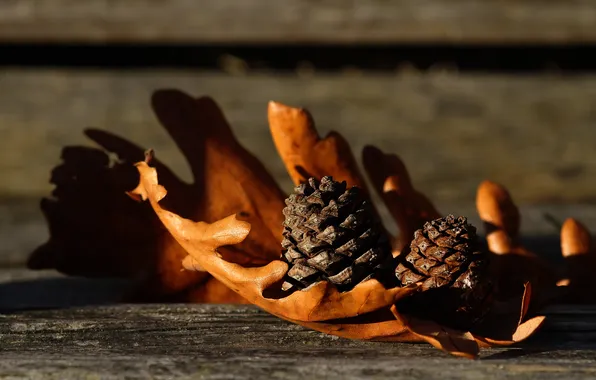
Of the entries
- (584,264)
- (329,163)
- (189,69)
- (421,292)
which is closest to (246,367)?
(421,292)

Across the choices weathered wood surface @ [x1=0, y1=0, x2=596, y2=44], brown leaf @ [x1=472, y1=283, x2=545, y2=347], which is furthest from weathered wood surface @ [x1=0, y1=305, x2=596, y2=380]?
weathered wood surface @ [x1=0, y1=0, x2=596, y2=44]

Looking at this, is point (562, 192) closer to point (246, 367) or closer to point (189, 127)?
point (189, 127)

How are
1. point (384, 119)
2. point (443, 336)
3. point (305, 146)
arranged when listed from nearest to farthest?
point (443, 336), point (305, 146), point (384, 119)

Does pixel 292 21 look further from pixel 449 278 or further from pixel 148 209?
pixel 449 278

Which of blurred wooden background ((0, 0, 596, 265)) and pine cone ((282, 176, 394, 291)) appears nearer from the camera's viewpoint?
pine cone ((282, 176, 394, 291))

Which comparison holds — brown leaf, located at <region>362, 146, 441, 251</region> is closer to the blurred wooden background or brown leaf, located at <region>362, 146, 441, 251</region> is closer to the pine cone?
the pine cone

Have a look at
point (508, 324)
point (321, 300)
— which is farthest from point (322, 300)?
point (508, 324)

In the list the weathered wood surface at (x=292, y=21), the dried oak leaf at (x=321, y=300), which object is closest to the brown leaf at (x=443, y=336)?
the dried oak leaf at (x=321, y=300)
